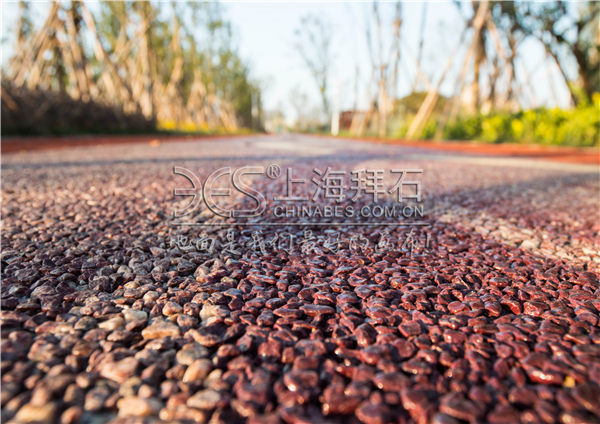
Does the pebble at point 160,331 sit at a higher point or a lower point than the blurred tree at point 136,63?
lower

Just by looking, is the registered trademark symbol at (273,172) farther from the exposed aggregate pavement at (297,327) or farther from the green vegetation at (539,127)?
the green vegetation at (539,127)

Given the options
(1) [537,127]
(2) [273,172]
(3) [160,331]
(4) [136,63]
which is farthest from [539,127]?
(4) [136,63]

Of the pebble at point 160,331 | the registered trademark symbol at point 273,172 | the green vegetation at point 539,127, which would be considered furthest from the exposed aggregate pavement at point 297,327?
the green vegetation at point 539,127

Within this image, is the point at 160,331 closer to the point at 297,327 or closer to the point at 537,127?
the point at 297,327

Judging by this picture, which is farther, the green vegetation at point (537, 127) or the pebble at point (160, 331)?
the green vegetation at point (537, 127)

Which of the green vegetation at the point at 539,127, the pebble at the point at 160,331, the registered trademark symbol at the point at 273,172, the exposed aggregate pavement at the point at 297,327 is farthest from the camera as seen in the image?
the green vegetation at the point at 539,127

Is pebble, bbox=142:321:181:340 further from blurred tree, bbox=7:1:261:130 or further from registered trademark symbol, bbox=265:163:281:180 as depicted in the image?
blurred tree, bbox=7:1:261:130

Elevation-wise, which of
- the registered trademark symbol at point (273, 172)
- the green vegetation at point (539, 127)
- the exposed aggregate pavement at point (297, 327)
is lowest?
the exposed aggregate pavement at point (297, 327)

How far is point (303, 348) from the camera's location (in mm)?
736

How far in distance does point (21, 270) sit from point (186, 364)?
73 centimetres

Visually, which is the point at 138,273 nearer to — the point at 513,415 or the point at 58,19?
the point at 513,415

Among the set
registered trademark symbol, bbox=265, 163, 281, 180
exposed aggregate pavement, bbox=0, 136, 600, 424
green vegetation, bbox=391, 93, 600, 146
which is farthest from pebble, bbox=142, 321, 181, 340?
green vegetation, bbox=391, 93, 600, 146

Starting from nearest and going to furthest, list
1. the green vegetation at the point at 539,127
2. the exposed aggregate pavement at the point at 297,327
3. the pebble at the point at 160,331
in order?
the exposed aggregate pavement at the point at 297,327 < the pebble at the point at 160,331 < the green vegetation at the point at 539,127


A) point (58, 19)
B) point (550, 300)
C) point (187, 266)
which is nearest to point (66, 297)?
point (187, 266)
